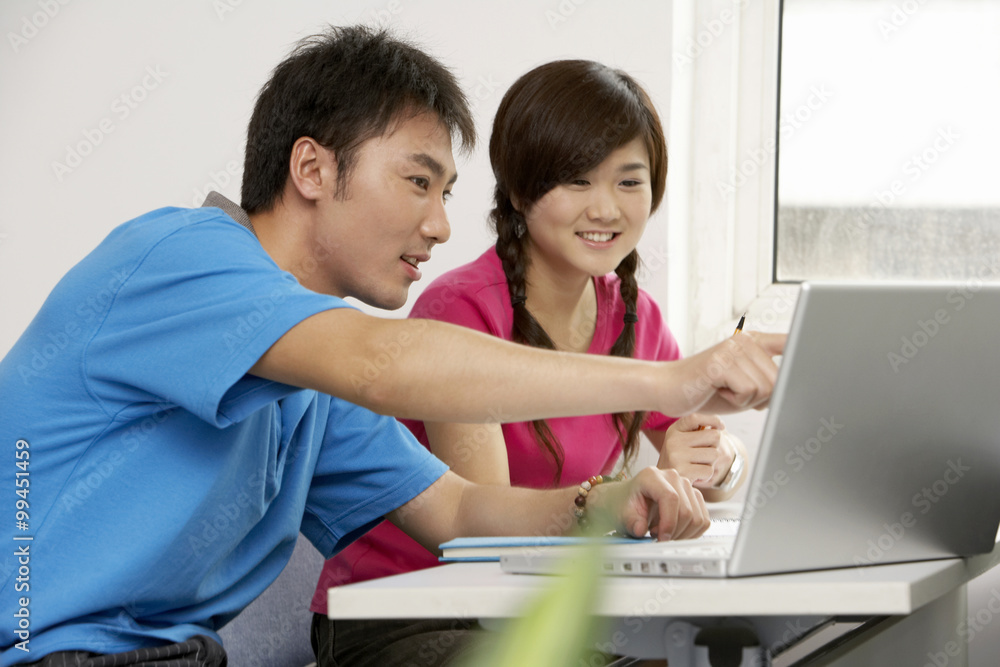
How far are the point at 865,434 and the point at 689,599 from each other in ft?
0.60

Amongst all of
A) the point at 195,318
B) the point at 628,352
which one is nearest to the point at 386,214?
the point at 195,318

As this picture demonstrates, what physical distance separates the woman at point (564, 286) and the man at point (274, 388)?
0.52 feet

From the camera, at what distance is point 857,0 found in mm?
2107

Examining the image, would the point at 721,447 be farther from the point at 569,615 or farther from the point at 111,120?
the point at 111,120

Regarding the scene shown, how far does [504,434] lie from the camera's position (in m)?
1.43

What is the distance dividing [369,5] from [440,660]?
149 centimetres

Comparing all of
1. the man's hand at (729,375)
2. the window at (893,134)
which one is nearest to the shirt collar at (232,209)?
the man's hand at (729,375)

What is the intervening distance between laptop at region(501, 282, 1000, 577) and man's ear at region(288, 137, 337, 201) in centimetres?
55

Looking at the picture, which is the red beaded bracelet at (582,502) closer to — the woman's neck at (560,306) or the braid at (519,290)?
the braid at (519,290)

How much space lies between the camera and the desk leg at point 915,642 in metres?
0.84

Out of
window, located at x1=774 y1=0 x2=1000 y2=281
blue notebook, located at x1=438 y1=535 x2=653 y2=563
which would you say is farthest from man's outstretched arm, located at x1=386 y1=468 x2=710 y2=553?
window, located at x1=774 y1=0 x2=1000 y2=281

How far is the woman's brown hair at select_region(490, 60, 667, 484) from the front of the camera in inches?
59.0

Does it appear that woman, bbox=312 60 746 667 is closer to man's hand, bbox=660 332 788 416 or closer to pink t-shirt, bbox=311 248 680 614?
pink t-shirt, bbox=311 248 680 614

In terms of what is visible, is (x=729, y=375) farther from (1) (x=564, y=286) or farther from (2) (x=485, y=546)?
(1) (x=564, y=286)
